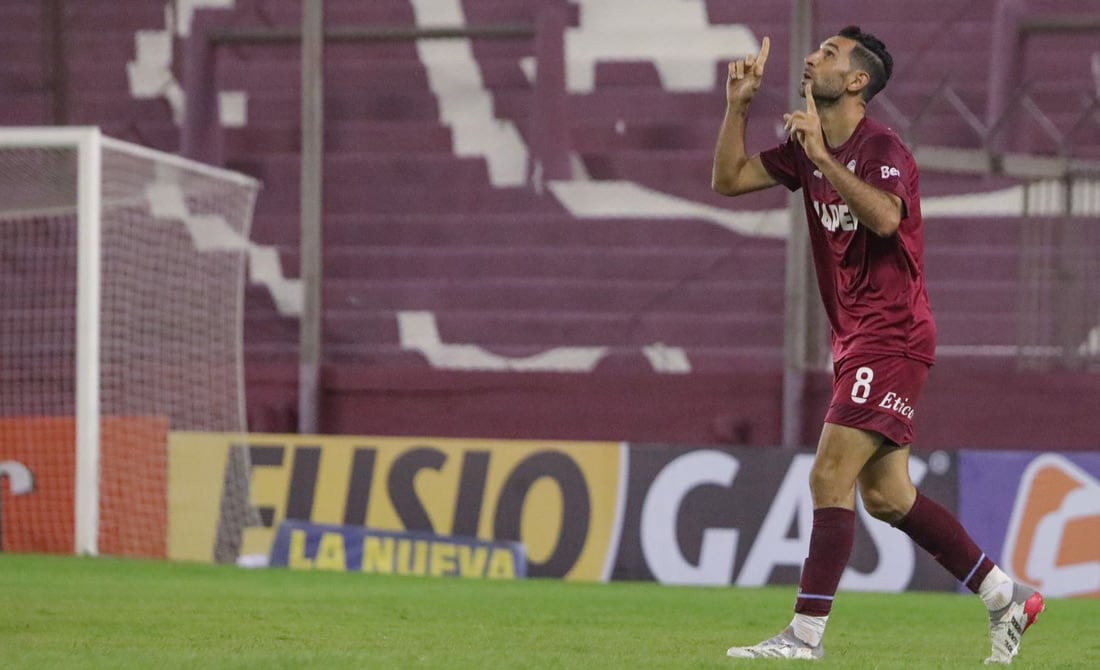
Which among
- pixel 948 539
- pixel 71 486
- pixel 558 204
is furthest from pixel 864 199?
pixel 558 204

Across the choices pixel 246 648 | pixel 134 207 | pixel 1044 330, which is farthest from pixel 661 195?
pixel 246 648

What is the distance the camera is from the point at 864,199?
459 cm

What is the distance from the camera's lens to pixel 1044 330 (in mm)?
11344

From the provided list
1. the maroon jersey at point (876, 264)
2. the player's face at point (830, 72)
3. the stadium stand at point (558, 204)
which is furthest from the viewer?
the stadium stand at point (558, 204)

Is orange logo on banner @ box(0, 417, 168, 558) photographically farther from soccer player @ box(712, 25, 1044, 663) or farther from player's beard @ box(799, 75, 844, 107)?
player's beard @ box(799, 75, 844, 107)

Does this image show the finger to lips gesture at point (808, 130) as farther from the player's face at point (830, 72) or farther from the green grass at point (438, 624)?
the green grass at point (438, 624)

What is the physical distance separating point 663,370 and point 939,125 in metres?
2.50

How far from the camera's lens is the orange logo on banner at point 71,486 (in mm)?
10406

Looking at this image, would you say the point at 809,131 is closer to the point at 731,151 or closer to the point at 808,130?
the point at 808,130

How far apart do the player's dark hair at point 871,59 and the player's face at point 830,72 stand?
2 cm

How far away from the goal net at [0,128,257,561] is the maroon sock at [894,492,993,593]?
622 cm

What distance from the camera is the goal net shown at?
10383mm

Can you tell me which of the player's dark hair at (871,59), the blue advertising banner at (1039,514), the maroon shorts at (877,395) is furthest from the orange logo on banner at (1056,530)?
the player's dark hair at (871,59)

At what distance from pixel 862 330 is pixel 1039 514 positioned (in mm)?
5130
